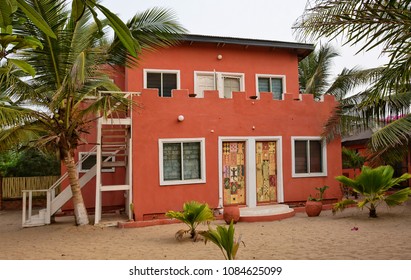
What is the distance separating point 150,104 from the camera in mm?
9516

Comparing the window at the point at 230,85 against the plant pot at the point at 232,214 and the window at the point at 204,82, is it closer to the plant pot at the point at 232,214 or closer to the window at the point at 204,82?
the window at the point at 204,82

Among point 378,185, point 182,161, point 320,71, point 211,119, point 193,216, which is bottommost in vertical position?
point 193,216

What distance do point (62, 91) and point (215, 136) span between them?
404cm

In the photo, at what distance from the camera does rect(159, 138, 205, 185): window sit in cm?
963

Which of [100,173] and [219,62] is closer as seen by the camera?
[100,173]

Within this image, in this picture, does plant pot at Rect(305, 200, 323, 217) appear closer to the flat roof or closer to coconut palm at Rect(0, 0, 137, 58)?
the flat roof

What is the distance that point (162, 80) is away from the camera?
454 inches

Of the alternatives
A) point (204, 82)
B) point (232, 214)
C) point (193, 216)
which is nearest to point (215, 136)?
point (232, 214)

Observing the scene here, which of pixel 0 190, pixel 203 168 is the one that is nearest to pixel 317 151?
pixel 203 168

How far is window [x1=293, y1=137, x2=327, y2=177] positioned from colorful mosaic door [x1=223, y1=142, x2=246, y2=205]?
5.25 feet

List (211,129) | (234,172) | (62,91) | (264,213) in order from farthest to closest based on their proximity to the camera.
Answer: (234,172) → (211,129) → (264,213) → (62,91)

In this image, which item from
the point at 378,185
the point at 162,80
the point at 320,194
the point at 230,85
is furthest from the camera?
the point at 230,85

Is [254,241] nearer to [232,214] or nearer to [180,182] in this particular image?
[232,214]

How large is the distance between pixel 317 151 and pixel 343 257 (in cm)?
628
